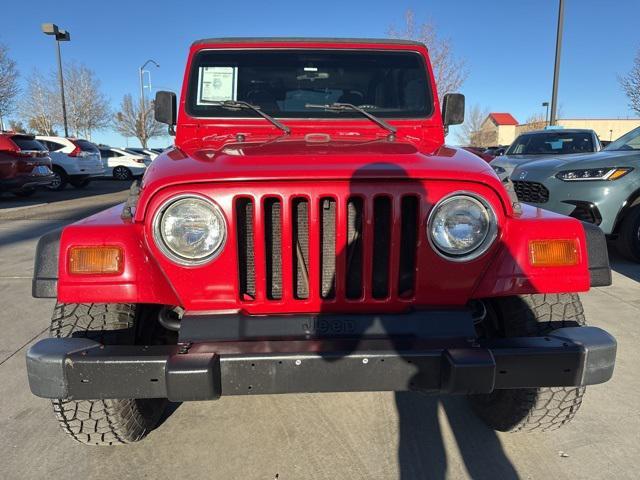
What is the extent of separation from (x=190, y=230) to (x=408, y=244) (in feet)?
2.82

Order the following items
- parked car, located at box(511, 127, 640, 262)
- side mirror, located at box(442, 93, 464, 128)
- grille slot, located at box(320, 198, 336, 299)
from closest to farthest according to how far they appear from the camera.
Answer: grille slot, located at box(320, 198, 336, 299) → side mirror, located at box(442, 93, 464, 128) → parked car, located at box(511, 127, 640, 262)

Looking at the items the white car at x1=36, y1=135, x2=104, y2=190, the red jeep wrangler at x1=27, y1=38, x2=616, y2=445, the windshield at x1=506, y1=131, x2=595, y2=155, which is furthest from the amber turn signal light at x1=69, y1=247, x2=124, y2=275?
the white car at x1=36, y1=135, x2=104, y2=190

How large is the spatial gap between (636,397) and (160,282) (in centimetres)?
267

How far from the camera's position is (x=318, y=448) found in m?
2.28

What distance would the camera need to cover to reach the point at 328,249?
1.92m

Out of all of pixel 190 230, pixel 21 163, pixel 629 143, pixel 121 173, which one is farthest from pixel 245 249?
pixel 121 173

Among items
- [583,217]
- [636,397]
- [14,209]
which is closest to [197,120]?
[636,397]

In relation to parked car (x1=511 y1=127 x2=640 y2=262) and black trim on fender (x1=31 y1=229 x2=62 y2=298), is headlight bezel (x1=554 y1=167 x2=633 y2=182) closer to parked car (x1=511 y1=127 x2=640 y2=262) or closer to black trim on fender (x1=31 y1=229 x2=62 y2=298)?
parked car (x1=511 y1=127 x2=640 y2=262)

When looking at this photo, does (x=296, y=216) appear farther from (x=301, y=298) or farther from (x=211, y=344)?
(x=211, y=344)

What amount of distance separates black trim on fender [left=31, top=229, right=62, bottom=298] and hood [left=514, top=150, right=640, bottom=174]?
555cm

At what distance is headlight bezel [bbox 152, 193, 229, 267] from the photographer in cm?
179

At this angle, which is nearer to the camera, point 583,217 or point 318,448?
point 318,448

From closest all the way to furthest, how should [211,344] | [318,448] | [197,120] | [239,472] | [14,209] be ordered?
1. [211,344]
2. [239,472]
3. [318,448]
4. [197,120]
5. [14,209]

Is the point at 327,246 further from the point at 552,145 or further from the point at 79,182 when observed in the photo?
the point at 79,182
